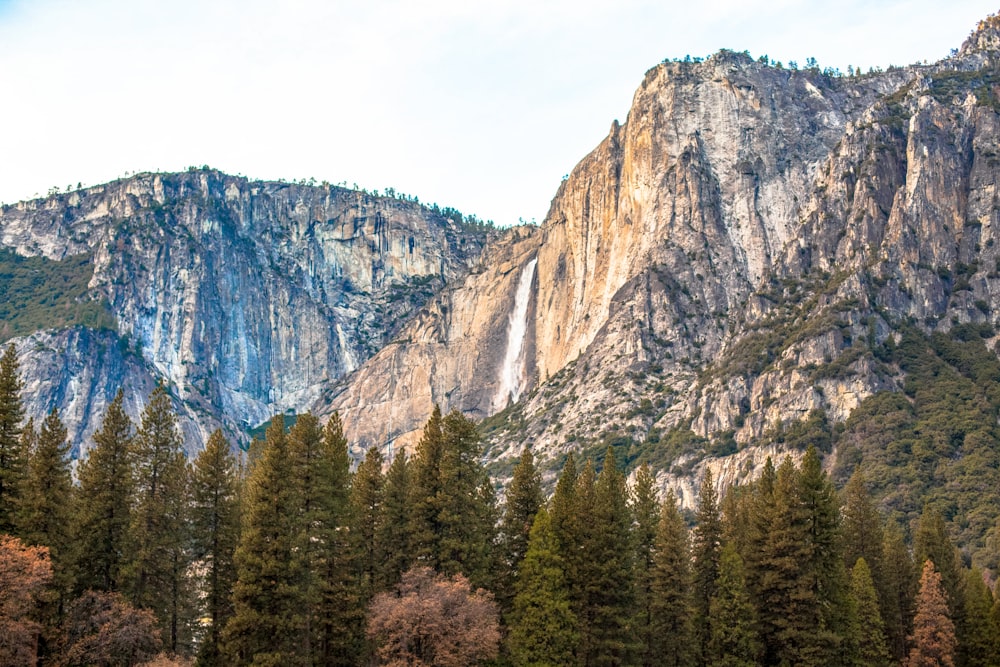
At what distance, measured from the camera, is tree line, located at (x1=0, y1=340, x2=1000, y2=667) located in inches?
2290

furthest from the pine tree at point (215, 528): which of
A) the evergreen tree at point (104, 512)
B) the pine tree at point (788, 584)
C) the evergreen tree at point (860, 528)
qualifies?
the evergreen tree at point (860, 528)

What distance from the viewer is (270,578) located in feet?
195

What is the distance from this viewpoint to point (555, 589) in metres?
66.8

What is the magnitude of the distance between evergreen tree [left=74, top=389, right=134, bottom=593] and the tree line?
0.13 metres

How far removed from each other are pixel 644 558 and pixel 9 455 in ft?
142

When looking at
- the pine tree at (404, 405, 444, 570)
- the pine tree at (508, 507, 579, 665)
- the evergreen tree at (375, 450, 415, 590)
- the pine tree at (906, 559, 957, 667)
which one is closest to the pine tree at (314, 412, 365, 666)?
the evergreen tree at (375, 450, 415, 590)

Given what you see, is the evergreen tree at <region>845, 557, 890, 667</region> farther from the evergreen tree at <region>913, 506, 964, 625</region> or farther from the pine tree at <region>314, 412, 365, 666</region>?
the pine tree at <region>314, 412, 365, 666</region>

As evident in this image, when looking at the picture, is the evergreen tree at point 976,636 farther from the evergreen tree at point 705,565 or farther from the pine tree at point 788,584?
the evergreen tree at point 705,565

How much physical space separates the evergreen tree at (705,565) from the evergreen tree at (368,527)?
22.8 m

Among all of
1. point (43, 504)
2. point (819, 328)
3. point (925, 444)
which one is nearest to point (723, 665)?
point (43, 504)

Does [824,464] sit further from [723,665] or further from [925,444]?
[723,665]

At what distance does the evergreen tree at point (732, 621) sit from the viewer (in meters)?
70.2

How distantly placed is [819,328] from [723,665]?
340ft

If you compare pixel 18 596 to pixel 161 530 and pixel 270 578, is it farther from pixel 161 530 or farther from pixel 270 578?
pixel 161 530
